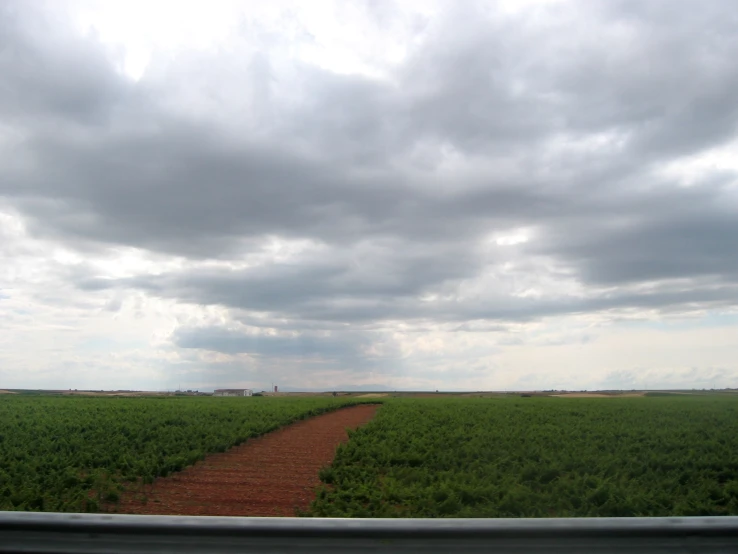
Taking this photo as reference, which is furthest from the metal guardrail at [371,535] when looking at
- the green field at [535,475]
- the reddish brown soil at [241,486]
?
the reddish brown soil at [241,486]

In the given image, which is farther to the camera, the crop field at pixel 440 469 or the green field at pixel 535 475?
the crop field at pixel 440 469

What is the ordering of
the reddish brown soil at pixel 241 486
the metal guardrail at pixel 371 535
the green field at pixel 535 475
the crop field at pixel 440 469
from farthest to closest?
1. the reddish brown soil at pixel 241 486
2. the crop field at pixel 440 469
3. the green field at pixel 535 475
4. the metal guardrail at pixel 371 535

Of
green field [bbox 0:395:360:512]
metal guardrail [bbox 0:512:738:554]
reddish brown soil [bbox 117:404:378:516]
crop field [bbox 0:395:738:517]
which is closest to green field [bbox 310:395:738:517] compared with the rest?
crop field [bbox 0:395:738:517]

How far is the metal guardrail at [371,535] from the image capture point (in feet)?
12.6

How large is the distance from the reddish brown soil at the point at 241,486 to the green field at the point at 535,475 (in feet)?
3.03

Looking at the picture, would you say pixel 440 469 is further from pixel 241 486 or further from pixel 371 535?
pixel 371 535

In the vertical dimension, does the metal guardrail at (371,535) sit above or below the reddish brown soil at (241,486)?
above

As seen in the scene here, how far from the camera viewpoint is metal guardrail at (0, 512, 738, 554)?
383 cm

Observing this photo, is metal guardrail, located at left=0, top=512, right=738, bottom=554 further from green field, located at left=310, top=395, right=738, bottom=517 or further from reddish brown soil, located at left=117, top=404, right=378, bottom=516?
reddish brown soil, located at left=117, top=404, right=378, bottom=516

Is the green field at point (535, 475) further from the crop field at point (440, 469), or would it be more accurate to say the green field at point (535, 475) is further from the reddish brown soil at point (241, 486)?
the reddish brown soil at point (241, 486)

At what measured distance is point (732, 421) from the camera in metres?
28.6

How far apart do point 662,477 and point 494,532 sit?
11.5 m

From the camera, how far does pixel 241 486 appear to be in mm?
14883

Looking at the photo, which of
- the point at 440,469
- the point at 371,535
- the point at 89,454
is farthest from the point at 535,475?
the point at 89,454
